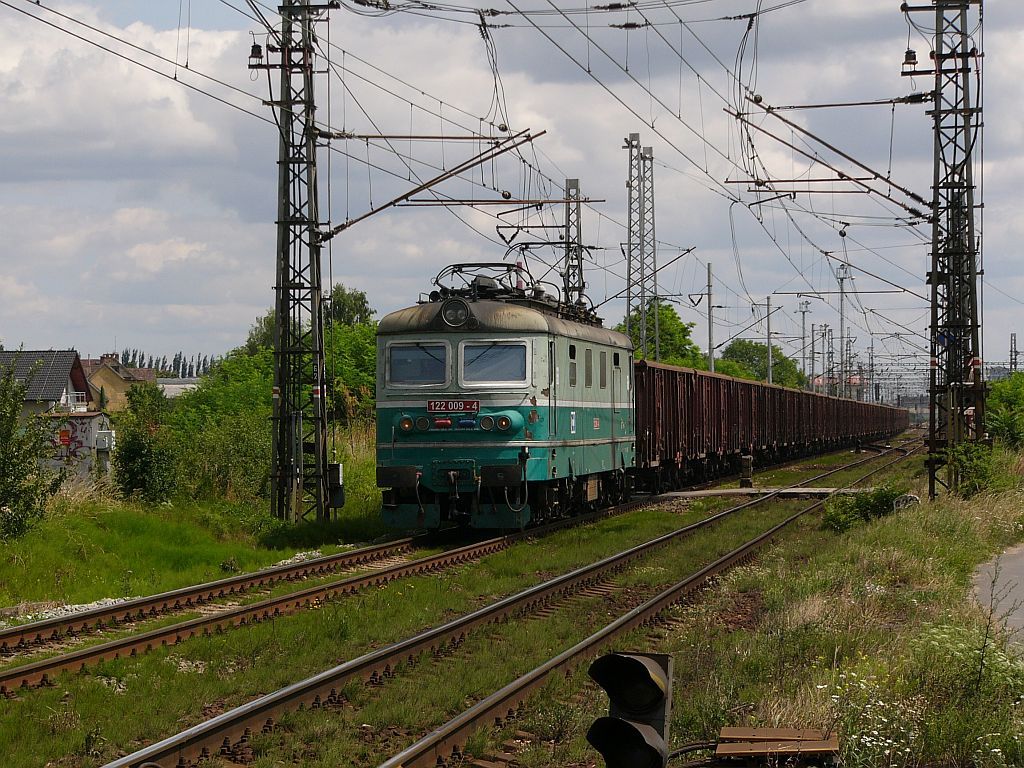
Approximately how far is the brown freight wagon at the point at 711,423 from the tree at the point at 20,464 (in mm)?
12310

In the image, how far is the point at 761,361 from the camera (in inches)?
5856

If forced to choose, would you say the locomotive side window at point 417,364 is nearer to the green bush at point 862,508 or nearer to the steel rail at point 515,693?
the steel rail at point 515,693

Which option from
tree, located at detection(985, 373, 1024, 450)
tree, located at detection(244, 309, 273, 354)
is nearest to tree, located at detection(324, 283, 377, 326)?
tree, located at detection(244, 309, 273, 354)

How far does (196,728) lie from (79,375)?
263 feet

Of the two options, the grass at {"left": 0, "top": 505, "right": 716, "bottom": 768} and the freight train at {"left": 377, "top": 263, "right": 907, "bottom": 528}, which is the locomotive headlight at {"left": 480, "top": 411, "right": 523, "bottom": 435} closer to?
the freight train at {"left": 377, "top": 263, "right": 907, "bottom": 528}

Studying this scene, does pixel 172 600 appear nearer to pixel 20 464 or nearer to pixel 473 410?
pixel 20 464

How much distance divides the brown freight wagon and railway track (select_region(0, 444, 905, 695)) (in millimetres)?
Answer: 8521

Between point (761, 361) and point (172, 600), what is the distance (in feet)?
461

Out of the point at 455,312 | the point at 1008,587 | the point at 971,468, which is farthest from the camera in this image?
the point at 971,468

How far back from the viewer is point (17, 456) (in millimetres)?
15562

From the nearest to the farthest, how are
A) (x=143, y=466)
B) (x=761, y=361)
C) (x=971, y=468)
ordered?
1. (x=143, y=466)
2. (x=971, y=468)
3. (x=761, y=361)

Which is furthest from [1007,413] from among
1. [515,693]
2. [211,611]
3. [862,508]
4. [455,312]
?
[515,693]

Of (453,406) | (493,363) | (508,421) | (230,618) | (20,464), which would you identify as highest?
(493,363)

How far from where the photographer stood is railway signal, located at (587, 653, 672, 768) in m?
4.62
